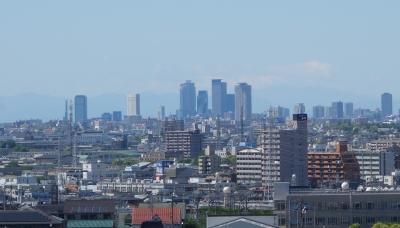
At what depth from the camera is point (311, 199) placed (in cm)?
4497

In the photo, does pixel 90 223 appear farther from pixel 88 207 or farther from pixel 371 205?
pixel 371 205

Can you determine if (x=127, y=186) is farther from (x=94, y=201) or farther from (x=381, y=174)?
(x=94, y=201)

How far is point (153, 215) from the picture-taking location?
1714 inches

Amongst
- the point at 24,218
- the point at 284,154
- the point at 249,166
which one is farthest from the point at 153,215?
the point at 249,166

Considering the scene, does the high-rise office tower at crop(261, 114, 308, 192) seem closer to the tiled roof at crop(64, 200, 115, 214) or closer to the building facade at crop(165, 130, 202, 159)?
the tiled roof at crop(64, 200, 115, 214)

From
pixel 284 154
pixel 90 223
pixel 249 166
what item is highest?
pixel 284 154

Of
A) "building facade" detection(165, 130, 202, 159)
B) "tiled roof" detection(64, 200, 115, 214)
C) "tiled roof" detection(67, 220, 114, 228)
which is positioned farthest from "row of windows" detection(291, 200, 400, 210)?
"building facade" detection(165, 130, 202, 159)

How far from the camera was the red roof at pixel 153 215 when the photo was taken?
143ft

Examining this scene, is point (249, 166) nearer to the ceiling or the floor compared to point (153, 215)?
nearer to the ceiling

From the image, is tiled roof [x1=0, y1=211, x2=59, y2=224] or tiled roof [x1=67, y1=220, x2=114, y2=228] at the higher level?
tiled roof [x1=0, y1=211, x2=59, y2=224]

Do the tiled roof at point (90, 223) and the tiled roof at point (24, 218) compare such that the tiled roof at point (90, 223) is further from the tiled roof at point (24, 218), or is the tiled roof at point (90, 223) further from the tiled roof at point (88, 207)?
the tiled roof at point (88, 207)

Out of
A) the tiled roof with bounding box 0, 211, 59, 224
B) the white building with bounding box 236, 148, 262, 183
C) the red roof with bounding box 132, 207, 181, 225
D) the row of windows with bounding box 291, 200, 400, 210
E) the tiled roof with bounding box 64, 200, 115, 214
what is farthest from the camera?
the white building with bounding box 236, 148, 262, 183

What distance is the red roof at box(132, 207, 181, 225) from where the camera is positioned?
143 ft

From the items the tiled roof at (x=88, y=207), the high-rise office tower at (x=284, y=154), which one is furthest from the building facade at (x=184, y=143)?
the tiled roof at (x=88, y=207)
